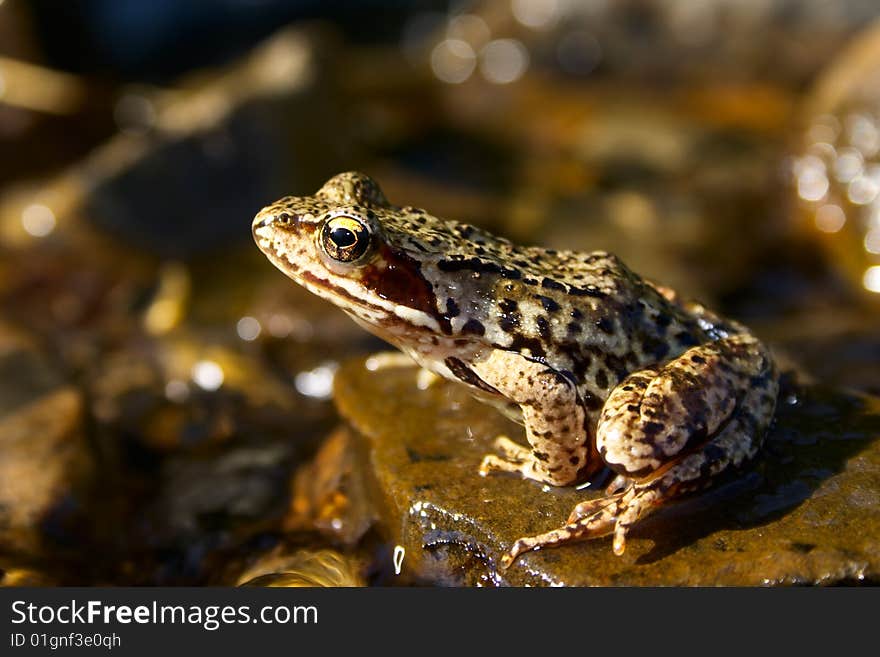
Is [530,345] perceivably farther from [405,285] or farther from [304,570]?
[304,570]

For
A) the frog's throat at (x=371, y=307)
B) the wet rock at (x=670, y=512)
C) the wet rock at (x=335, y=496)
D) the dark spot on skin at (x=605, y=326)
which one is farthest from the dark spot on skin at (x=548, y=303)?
the wet rock at (x=335, y=496)

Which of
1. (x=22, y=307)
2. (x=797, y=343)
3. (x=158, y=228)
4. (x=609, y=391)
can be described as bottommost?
(x=609, y=391)

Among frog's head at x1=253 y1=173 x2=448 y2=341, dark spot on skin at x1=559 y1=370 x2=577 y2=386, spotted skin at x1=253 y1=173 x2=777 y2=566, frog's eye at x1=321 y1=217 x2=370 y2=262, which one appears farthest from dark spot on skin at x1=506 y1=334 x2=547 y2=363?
frog's eye at x1=321 y1=217 x2=370 y2=262

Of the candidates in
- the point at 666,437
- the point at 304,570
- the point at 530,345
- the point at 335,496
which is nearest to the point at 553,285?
the point at 530,345

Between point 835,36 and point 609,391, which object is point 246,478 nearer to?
point 609,391

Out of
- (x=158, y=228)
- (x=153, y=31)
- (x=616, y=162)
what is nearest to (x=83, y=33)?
(x=153, y=31)

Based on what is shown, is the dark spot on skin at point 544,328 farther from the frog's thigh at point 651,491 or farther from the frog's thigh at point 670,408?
the frog's thigh at point 651,491
